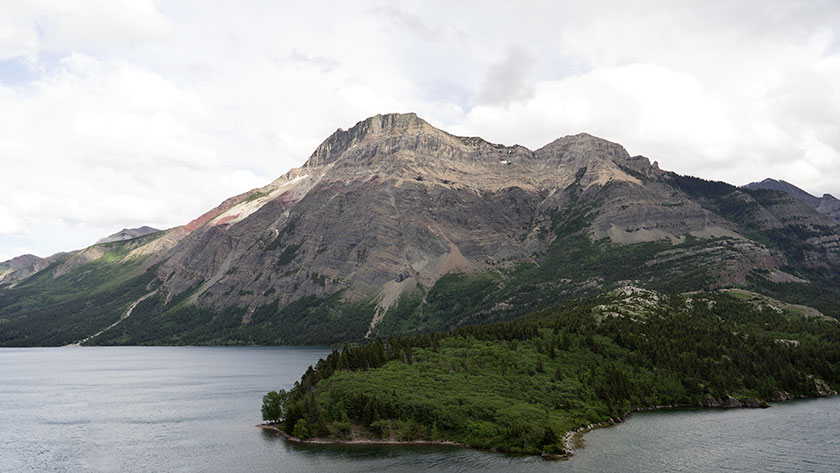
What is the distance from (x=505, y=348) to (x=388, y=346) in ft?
119

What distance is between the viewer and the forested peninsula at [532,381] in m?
126

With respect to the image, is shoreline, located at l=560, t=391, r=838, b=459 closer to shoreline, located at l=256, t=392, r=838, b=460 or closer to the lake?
shoreline, located at l=256, t=392, r=838, b=460

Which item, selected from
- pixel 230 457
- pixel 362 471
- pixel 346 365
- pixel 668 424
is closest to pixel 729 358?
pixel 668 424

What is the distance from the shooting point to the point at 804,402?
541 feet

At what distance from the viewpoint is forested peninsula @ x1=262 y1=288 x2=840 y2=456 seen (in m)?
126

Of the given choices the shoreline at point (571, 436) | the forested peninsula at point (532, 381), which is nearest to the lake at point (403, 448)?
the shoreline at point (571, 436)

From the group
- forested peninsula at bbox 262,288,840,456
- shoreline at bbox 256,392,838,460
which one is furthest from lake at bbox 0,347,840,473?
forested peninsula at bbox 262,288,840,456

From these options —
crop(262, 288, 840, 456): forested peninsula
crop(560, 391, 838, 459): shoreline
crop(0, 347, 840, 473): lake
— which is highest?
crop(262, 288, 840, 456): forested peninsula

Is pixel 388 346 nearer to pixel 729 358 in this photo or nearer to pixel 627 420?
pixel 627 420

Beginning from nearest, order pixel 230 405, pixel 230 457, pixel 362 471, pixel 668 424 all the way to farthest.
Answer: pixel 362 471 → pixel 230 457 → pixel 668 424 → pixel 230 405

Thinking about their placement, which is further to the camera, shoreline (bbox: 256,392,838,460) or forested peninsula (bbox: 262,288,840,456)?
forested peninsula (bbox: 262,288,840,456)

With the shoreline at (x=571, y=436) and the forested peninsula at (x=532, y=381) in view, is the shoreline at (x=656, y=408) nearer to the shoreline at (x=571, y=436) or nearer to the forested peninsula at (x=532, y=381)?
the shoreline at (x=571, y=436)

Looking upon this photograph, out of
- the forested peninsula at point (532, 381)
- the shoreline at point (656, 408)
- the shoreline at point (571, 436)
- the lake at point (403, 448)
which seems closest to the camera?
the lake at point (403, 448)

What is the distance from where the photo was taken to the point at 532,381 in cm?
14775
